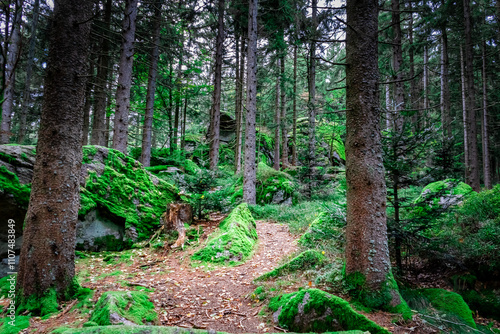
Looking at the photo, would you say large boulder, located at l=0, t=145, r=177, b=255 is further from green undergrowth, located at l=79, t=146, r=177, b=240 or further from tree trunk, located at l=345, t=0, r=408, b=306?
tree trunk, located at l=345, t=0, r=408, b=306

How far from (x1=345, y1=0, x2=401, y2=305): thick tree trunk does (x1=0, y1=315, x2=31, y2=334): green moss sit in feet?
14.0

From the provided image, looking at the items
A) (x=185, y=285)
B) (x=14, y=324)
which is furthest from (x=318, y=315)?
(x=14, y=324)

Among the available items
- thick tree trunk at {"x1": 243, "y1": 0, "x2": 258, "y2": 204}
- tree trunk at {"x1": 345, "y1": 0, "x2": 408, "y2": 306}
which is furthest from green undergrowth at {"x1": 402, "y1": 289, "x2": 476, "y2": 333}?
thick tree trunk at {"x1": 243, "y1": 0, "x2": 258, "y2": 204}

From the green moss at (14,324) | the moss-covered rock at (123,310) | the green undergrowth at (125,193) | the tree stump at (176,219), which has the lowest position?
the green moss at (14,324)

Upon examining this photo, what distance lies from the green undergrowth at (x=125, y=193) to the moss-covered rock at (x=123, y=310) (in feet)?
10.1

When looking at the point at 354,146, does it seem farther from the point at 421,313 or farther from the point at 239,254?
the point at 239,254

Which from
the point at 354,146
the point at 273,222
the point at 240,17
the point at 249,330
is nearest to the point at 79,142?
the point at 249,330

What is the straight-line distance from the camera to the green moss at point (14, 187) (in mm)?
4430

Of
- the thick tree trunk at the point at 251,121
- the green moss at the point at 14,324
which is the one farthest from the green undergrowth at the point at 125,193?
the thick tree trunk at the point at 251,121

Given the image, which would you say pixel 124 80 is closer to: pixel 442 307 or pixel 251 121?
pixel 251 121

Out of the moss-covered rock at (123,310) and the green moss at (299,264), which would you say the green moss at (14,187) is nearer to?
the moss-covered rock at (123,310)

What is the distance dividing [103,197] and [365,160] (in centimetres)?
595

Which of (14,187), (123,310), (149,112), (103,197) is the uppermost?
(149,112)

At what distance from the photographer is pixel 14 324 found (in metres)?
2.85
